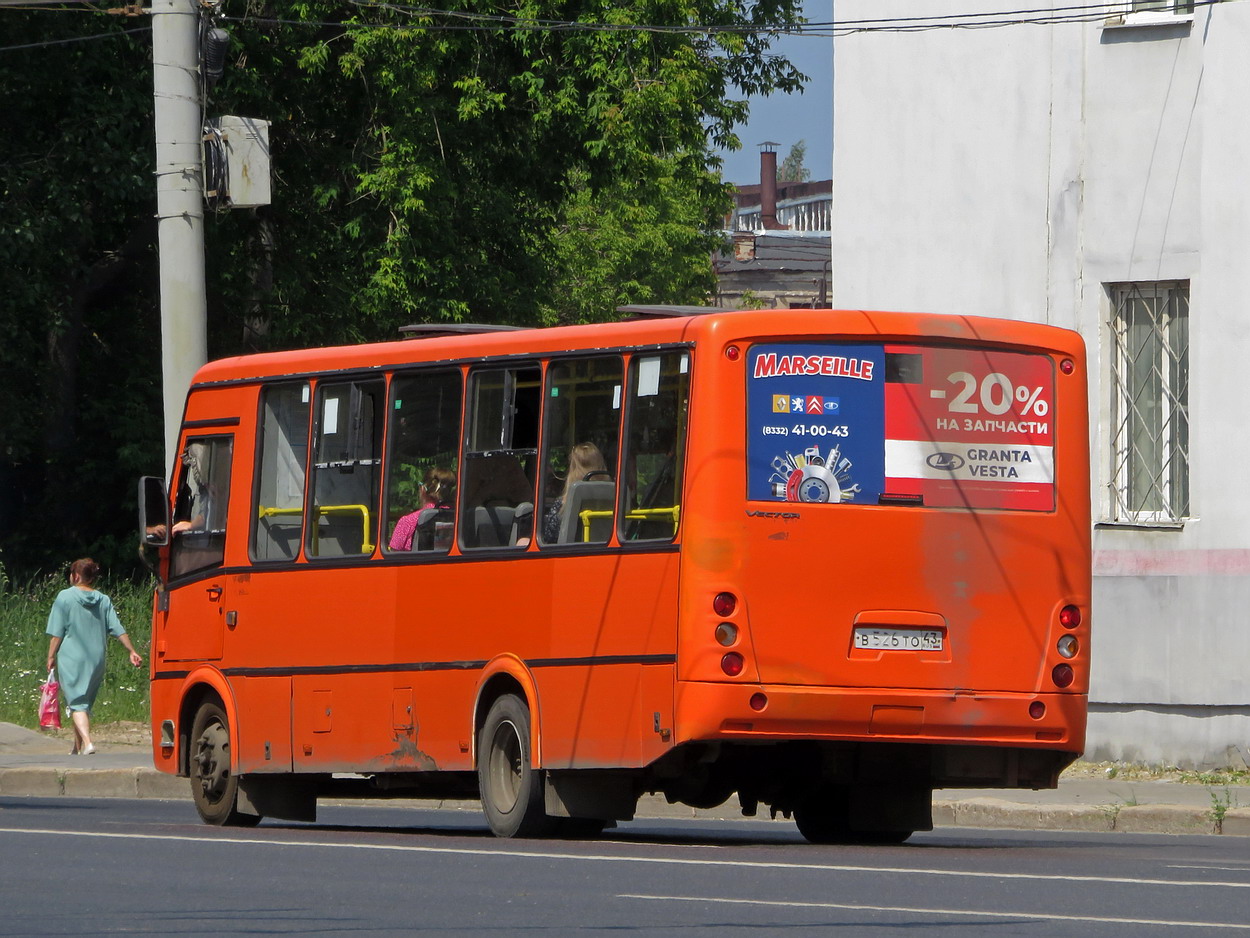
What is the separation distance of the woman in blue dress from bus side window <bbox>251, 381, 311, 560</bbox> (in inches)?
244

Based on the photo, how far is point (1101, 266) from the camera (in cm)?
1994

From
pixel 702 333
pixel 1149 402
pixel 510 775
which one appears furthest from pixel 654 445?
pixel 1149 402

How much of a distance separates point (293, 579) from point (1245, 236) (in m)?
8.30

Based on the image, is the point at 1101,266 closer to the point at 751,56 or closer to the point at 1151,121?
the point at 1151,121

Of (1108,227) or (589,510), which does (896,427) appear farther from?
(1108,227)

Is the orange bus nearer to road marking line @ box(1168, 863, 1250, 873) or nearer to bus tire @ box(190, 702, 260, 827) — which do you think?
bus tire @ box(190, 702, 260, 827)

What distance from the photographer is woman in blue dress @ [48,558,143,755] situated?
20.9m

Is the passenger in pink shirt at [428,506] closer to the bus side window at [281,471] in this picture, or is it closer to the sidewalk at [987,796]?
the bus side window at [281,471]

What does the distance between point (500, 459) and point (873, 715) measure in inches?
98.1

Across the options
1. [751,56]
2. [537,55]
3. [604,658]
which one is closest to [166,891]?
[604,658]

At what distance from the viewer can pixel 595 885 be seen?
32.7ft

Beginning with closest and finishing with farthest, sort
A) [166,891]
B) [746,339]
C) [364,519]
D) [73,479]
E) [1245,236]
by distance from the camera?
[166,891], [746,339], [364,519], [1245,236], [73,479]

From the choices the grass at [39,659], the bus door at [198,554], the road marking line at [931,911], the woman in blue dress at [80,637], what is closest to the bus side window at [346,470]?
the bus door at [198,554]

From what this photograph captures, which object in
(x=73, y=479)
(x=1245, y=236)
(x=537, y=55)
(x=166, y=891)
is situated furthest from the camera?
(x=73, y=479)
